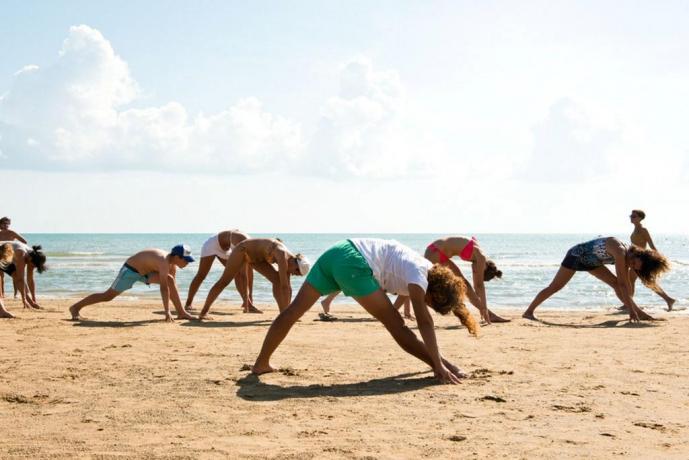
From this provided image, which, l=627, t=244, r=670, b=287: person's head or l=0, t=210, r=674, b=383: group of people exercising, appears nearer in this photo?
l=0, t=210, r=674, b=383: group of people exercising

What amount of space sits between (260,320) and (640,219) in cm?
692

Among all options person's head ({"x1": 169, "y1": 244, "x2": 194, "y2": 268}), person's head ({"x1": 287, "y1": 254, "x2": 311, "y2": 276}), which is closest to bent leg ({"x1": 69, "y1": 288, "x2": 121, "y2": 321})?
person's head ({"x1": 169, "y1": 244, "x2": 194, "y2": 268})

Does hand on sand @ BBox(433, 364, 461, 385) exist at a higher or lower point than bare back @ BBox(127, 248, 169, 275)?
lower

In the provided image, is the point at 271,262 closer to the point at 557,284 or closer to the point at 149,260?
the point at 149,260

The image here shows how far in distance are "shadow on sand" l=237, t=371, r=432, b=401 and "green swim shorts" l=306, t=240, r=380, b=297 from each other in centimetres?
72

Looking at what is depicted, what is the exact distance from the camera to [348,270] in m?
5.38

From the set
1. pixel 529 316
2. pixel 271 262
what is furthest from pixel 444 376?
pixel 529 316

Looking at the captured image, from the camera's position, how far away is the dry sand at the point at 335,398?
394 cm

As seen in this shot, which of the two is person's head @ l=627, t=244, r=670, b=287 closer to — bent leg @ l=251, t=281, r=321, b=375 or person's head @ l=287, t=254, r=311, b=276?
person's head @ l=287, t=254, r=311, b=276

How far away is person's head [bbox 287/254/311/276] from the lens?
9.65 m

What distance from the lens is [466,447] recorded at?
3906 millimetres

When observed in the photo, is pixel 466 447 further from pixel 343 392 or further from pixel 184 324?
pixel 184 324

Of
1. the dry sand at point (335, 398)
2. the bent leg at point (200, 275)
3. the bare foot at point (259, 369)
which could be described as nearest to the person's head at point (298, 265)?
the dry sand at point (335, 398)

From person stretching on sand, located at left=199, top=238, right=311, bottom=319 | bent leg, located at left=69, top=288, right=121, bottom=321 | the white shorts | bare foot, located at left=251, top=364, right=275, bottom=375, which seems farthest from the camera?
Result: the white shorts
